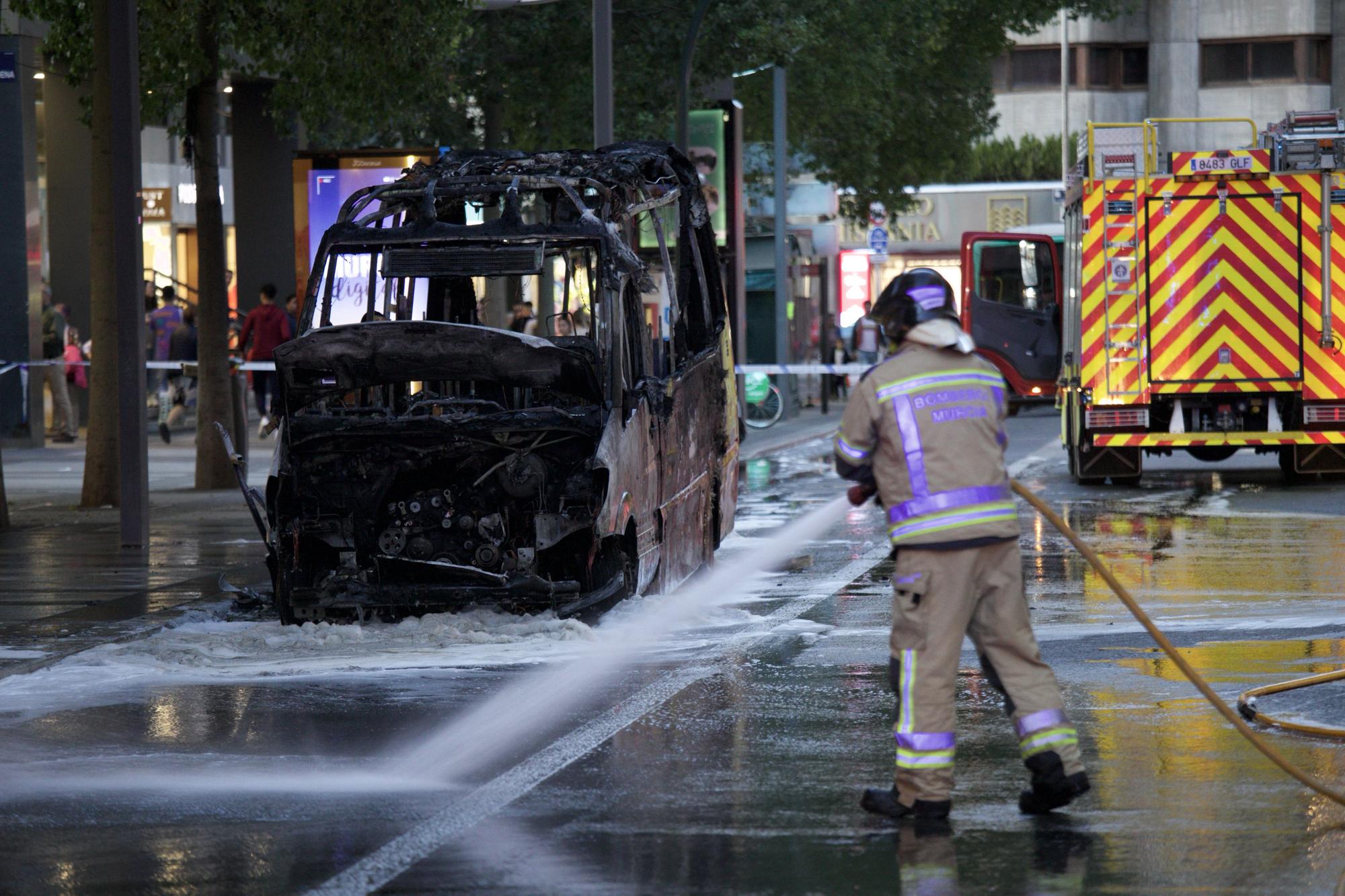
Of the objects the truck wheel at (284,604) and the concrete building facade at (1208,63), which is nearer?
the truck wheel at (284,604)

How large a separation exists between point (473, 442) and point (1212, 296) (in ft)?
35.0

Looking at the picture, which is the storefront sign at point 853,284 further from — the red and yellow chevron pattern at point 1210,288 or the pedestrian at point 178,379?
the red and yellow chevron pattern at point 1210,288

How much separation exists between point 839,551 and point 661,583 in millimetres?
3145

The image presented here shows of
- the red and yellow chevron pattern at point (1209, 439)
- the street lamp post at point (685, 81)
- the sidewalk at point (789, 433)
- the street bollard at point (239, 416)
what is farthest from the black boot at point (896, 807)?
the street lamp post at point (685, 81)

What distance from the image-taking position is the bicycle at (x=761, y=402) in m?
30.4

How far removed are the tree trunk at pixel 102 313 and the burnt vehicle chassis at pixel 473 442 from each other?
19.9 ft

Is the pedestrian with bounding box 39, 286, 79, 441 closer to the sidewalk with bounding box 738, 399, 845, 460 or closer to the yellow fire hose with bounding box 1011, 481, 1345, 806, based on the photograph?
the sidewalk with bounding box 738, 399, 845, 460

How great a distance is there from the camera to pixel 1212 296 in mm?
18859

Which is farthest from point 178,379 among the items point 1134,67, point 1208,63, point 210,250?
point 1208,63

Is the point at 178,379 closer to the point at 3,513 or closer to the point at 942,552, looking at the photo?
the point at 3,513

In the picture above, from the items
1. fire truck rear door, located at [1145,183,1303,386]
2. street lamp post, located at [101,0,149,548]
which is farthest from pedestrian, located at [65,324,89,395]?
fire truck rear door, located at [1145,183,1303,386]

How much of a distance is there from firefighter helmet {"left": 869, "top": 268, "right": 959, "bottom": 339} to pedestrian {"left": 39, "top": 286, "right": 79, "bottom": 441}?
21490 millimetres

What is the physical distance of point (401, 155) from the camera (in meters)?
19.1

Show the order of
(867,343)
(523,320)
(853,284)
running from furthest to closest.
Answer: (853,284), (867,343), (523,320)
